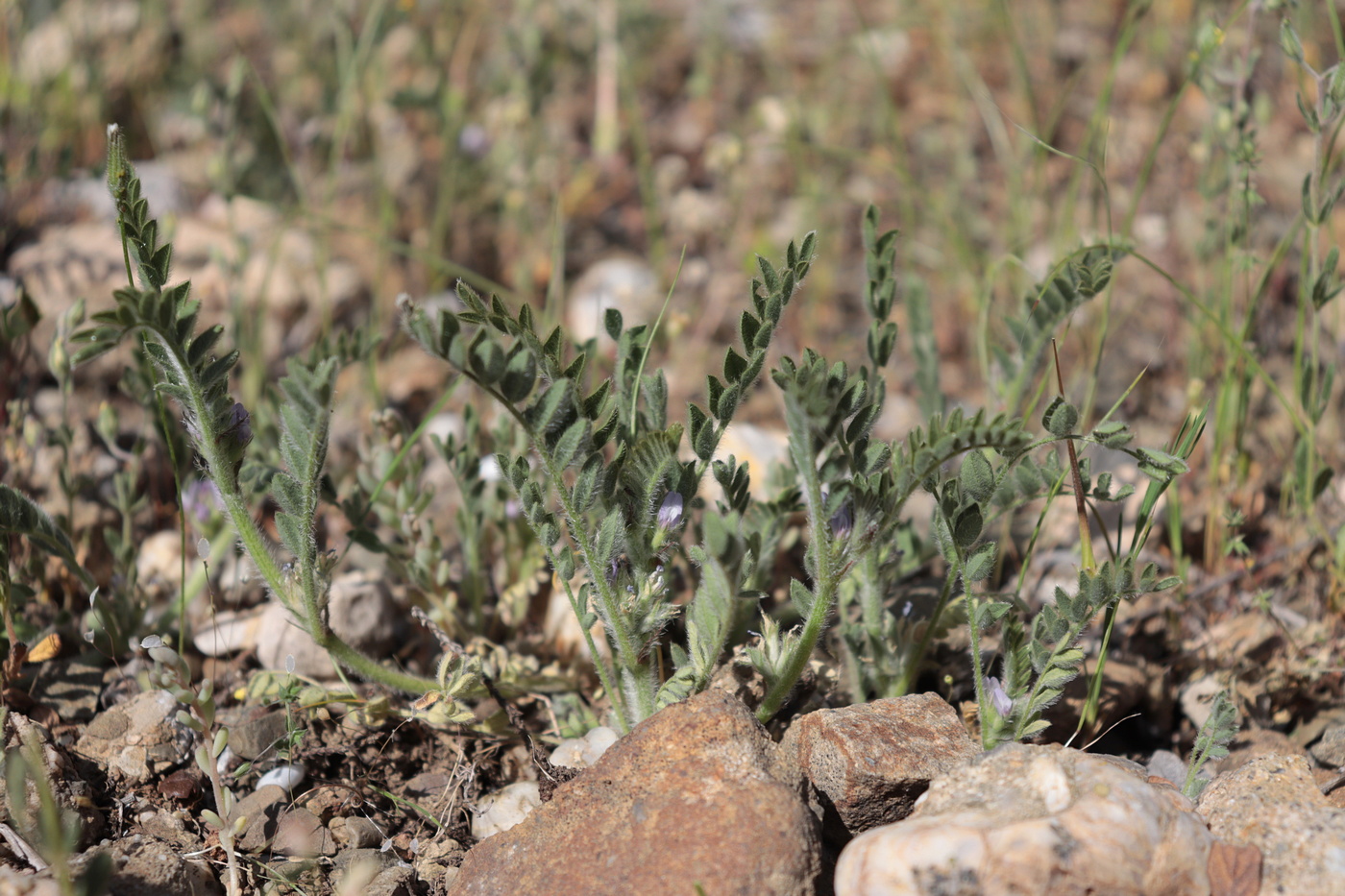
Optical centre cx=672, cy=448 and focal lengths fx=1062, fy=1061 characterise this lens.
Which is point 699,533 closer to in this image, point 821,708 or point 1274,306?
point 821,708

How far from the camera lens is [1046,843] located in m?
1.58

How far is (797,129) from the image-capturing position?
14.0 ft

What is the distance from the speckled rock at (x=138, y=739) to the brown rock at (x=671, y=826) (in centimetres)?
72

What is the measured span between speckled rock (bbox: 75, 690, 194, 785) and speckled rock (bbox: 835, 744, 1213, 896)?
55.0 inches

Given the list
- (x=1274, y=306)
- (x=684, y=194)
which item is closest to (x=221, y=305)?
(x=684, y=194)

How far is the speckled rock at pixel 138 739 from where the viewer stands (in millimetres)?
2172

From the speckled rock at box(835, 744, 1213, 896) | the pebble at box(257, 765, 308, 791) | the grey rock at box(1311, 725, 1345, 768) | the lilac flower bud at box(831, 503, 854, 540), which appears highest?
the lilac flower bud at box(831, 503, 854, 540)

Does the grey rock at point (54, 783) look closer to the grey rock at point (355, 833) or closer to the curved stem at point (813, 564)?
the grey rock at point (355, 833)

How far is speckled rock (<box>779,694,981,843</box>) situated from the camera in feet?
6.31

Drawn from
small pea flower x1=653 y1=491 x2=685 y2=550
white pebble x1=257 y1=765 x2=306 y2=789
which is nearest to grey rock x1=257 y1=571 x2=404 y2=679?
white pebble x1=257 y1=765 x2=306 y2=789

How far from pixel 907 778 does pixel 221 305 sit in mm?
2903

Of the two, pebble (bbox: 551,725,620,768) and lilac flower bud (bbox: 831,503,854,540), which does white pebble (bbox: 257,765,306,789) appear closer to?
pebble (bbox: 551,725,620,768)

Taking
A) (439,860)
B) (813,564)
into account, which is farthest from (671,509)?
(439,860)

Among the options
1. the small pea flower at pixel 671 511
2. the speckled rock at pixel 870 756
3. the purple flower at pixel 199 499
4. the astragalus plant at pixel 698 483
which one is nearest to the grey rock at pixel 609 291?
the purple flower at pixel 199 499
